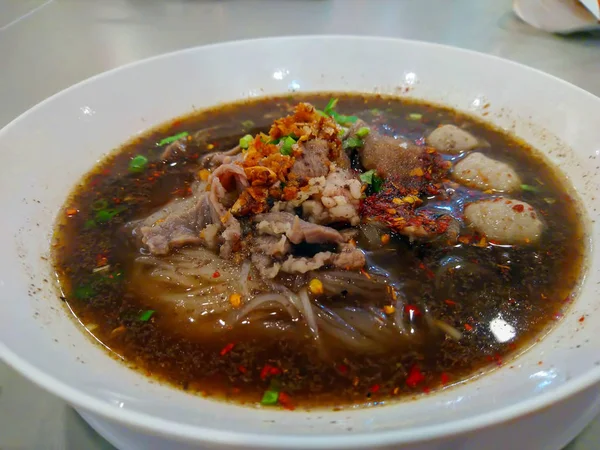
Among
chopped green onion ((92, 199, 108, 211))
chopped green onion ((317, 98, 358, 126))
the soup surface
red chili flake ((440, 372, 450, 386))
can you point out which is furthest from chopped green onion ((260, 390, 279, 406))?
chopped green onion ((317, 98, 358, 126))

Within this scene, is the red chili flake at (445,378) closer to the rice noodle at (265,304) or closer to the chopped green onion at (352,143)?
the rice noodle at (265,304)

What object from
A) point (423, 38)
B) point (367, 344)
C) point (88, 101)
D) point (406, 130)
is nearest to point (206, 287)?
point (367, 344)

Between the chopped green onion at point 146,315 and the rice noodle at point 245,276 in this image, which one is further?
the rice noodle at point 245,276

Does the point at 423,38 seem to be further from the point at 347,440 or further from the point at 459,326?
the point at 347,440

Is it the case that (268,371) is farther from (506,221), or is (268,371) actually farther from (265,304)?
(506,221)

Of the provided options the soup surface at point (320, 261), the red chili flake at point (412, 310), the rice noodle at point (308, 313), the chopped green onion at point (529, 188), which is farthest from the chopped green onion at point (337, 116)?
the red chili flake at point (412, 310)

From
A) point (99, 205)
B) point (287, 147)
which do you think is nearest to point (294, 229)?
point (287, 147)

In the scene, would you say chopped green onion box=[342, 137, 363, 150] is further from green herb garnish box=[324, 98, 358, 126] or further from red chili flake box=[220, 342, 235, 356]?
red chili flake box=[220, 342, 235, 356]
